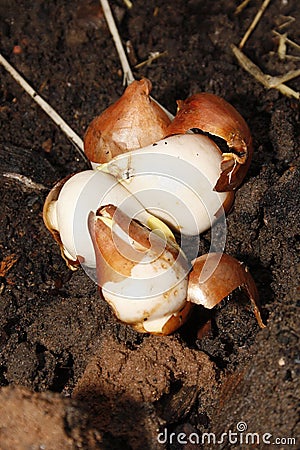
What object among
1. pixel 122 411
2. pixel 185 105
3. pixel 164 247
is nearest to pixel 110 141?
pixel 185 105

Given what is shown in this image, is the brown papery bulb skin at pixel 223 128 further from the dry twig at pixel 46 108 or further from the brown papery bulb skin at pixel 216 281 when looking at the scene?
the dry twig at pixel 46 108

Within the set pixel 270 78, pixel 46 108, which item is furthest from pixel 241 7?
pixel 46 108

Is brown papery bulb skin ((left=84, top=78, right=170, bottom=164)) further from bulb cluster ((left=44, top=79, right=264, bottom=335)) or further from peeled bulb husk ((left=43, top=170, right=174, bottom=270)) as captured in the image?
peeled bulb husk ((left=43, top=170, right=174, bottom=270))

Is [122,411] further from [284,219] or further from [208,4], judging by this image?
[208,4]

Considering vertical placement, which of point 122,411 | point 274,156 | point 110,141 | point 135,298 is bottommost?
point 274,156

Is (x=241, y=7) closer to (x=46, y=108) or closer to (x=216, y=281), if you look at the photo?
(x=46, y=108)

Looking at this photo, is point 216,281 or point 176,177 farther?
point 176,177

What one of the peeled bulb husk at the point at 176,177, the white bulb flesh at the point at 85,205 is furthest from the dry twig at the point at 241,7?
the white bulb flesh at the point at 85,205
